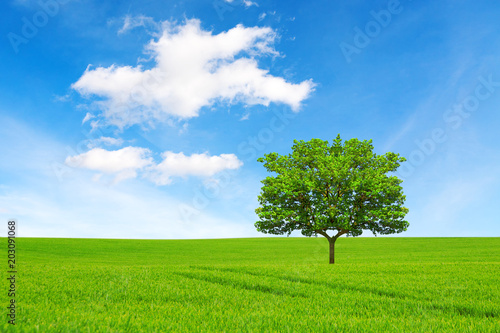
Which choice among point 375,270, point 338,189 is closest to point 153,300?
point 375,270

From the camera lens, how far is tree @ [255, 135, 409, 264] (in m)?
27.0

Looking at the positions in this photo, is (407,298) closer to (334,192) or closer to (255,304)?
(255,304)

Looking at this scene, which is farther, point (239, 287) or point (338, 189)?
point (338, 189)

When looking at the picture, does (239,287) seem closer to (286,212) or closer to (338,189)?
(286,212)

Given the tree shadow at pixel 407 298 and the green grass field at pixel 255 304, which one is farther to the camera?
the tree shadow at pixel 407 298

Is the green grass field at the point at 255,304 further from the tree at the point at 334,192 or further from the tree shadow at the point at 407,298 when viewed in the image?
the tree at the point at 334,192

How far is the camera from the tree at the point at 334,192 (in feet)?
88.6

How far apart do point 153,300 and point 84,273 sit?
859cm

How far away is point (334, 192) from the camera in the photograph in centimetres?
2788

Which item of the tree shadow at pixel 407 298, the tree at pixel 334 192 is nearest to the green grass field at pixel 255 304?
the tree shadow at pixel 407 298

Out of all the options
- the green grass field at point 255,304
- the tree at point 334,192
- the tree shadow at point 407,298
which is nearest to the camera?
the green grass field at point 255,304

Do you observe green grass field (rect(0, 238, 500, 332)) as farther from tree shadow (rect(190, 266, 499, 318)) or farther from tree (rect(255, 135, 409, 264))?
tree (rect(255, 135, 409, 264))

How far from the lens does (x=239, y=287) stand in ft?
45.4

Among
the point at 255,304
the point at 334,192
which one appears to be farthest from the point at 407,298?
the point at 334,192
